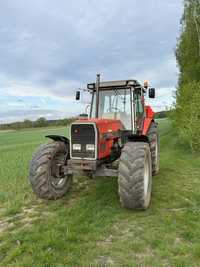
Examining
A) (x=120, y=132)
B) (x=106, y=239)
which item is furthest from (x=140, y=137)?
(x=106, y=239)

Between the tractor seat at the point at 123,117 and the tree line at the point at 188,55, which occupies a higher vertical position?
the tree line at the point at 188,55

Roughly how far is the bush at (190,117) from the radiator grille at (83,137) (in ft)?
25.2

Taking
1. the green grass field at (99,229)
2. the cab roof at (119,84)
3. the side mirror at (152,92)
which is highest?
the cab roof at (119,84)

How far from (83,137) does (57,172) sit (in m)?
1.01

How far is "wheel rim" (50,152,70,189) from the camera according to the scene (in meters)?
4.75

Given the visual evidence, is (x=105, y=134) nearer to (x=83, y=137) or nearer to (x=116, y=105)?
(x=83, y=137)

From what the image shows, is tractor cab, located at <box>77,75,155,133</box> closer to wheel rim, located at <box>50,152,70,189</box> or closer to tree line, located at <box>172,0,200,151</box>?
wheel rim, located at <box>50,152,70,189</box>

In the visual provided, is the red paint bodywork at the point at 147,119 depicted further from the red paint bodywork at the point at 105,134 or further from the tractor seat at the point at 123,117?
the red paint bodywork at the point at 105,134

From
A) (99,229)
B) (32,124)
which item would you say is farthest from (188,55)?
(32,124)

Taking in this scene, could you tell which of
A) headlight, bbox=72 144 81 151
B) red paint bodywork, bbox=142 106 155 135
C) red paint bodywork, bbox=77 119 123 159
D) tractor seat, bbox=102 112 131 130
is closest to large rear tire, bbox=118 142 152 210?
red paint bodywork, bbox=77 119 123 159

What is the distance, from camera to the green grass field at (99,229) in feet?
9.17

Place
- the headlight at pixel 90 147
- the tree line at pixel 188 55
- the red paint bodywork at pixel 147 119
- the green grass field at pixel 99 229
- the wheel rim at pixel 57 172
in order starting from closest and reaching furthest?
the green grass field at pixel 99 229 → the headlight at pixel 90 147 → the wheel rim at pixel 57 172 → the red paint bodywork at pixel 147 119 → the tree line at pixel 188 55

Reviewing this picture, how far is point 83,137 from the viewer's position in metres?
4.39

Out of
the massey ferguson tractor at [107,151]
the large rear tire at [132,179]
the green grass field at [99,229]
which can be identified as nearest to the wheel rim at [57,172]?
the massey ferguson tractor at [107,151]
